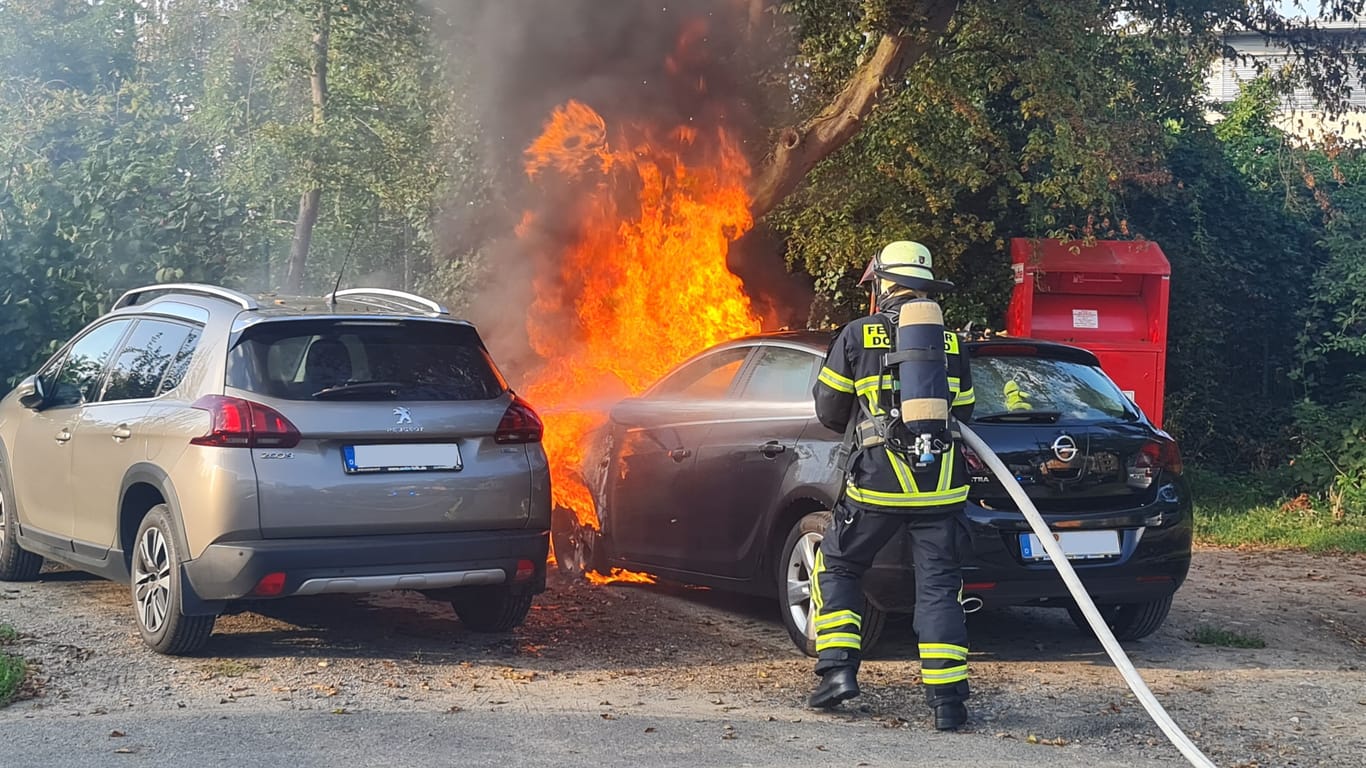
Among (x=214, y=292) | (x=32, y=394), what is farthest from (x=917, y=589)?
(x=32, y=394)

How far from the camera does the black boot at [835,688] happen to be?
555 centimetres

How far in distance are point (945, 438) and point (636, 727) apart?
65.3 inches

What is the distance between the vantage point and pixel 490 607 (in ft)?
22.8

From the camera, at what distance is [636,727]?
5270mm

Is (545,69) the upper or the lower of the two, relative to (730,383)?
upper

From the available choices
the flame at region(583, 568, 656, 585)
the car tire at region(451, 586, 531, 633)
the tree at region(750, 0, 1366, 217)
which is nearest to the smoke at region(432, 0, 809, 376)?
the tree at region(750, 0, 1366, 217)

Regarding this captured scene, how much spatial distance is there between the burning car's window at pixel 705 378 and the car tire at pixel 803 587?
1137 mm

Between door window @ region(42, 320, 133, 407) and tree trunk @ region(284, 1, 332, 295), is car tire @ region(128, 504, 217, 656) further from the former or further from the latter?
tree trunk @ region(284, 1, 332, 295)

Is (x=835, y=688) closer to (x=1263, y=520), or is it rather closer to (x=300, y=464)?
(x=300, y=464)

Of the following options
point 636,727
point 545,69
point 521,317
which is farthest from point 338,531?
point 545,69

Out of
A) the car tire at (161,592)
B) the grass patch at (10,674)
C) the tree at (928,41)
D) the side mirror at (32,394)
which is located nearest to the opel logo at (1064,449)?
the car tire at (161,592)

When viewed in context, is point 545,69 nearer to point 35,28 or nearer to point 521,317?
point 521,317

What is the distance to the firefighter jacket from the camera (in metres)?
5.59

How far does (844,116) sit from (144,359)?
6460 millimetres
